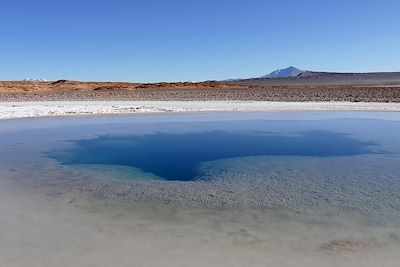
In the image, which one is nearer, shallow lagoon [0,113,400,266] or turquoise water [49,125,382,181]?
shallow lagoon [0,113,400,266]

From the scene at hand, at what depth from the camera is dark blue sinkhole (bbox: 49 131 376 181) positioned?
8.45m

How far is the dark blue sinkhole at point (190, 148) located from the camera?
8.45 metres

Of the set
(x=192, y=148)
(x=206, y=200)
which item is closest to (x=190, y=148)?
(x=192, y=148)

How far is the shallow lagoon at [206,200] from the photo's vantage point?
161 inches

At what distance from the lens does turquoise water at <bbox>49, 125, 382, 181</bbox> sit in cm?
845

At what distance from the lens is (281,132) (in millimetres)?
13070

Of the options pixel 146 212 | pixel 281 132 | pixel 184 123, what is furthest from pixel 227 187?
pixel 184 123

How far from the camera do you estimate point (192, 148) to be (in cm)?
1017

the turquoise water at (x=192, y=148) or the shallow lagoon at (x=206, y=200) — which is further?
the turquoise water at (x=192, y=148)

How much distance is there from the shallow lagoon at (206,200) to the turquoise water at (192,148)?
0.04 metres

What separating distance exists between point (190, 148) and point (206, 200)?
4.52 m

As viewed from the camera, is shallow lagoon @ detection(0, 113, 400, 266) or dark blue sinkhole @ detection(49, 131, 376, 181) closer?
shallow lagoon @ detection(0, 113, 400, 266)

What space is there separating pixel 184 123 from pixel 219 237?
38.5 ft

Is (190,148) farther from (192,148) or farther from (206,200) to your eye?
(206,200)
